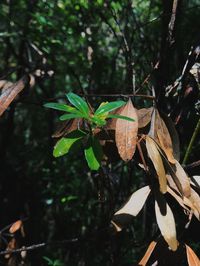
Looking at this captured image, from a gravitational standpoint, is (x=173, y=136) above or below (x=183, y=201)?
above

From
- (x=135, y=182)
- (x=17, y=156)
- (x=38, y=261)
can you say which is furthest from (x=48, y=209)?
(x=17, y=156)

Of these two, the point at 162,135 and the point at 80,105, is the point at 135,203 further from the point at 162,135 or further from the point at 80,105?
the point at 80,105

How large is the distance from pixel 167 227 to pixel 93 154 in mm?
294

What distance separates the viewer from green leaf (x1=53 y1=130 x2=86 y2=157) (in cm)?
114

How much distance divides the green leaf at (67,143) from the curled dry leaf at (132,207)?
268 millimetres

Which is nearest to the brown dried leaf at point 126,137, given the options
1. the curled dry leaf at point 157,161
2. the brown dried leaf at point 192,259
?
the curled dry leaf at point 157,161

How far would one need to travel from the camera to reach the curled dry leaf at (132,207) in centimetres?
126

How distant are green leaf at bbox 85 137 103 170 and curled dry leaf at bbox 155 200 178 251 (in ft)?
0.82

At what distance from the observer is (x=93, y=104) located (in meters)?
2.18

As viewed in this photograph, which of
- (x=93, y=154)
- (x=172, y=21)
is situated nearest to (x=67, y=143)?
(x=93, y=154)

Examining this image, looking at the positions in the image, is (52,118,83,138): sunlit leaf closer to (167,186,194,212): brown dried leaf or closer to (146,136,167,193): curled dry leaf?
(146,136,167,193): curled dry leaf

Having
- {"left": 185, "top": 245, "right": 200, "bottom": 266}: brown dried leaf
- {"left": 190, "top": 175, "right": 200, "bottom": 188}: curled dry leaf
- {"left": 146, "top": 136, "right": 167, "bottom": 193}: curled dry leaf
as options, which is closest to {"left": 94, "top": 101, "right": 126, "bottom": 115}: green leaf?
{"left": 146, "top": 136, "right": 167, "bottom": 193}: curled dry leaf

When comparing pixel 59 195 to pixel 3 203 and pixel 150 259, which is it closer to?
pixel 3 203

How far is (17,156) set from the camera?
3.78 m
